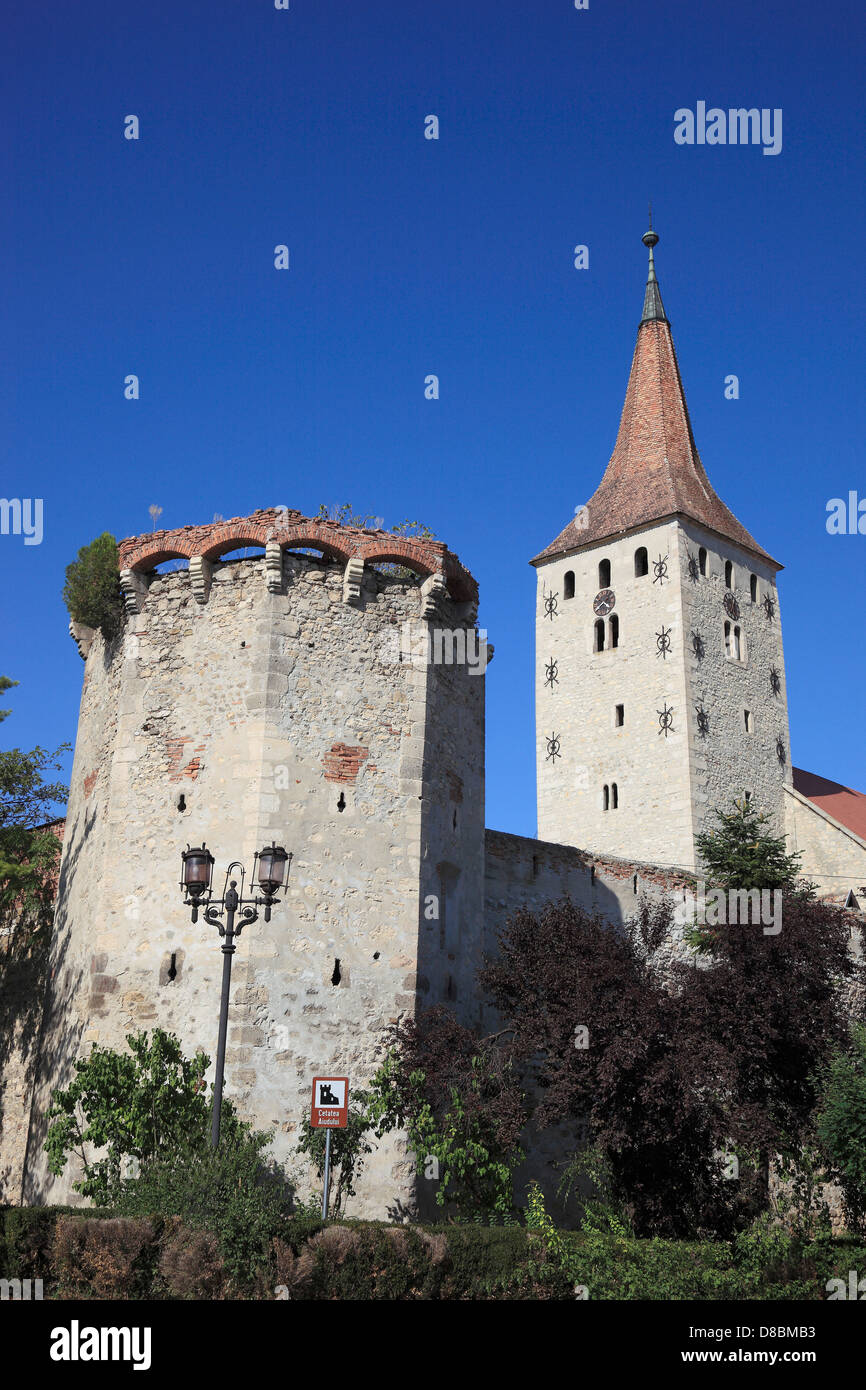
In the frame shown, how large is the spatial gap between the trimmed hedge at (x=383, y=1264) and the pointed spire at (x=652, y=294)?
40.3 meters

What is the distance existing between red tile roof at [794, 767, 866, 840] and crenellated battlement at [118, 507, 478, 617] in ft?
80.2

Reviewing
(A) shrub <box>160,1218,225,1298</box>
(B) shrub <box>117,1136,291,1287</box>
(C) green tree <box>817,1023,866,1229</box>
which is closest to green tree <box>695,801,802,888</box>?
(C) green tree <box>817,1023,866,1229</box>

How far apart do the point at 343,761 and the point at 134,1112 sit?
16.5 feet

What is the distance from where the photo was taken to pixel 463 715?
18.8 metres

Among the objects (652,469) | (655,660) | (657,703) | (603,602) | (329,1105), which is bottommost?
(329,1105)

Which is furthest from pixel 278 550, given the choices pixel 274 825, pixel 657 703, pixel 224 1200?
pixel 657 703

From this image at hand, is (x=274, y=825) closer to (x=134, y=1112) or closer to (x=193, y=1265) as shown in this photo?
(x=134, y=1112)

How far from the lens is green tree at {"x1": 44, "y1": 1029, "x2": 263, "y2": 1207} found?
14.6m

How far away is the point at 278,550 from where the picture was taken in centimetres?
1723

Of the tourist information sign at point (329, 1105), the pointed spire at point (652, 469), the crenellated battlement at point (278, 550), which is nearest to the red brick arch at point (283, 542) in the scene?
the crenellated battlement at point (278, 550)

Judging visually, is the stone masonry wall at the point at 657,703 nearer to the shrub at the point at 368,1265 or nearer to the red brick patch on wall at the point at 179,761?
the red brick patch on wall at the point at 179,761

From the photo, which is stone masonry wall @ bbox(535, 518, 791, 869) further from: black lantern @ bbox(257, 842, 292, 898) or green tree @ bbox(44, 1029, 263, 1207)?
black lantern @ bbox(257, 842, 292, 898)

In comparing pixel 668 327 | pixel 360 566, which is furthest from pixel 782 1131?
pixel 668 327
